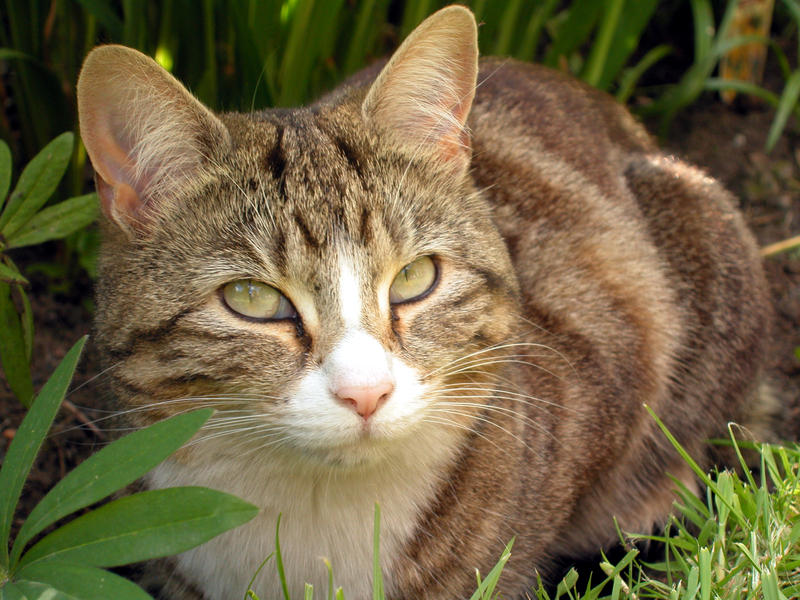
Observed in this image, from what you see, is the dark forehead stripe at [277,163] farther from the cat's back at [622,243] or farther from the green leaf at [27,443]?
the cat's back at [622,243]

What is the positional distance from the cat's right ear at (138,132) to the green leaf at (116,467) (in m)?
0.52

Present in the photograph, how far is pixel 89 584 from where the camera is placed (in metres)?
1.47

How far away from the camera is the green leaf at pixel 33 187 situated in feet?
6.97

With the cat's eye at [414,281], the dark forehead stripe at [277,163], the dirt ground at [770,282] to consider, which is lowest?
the dirt ground at [770,282]

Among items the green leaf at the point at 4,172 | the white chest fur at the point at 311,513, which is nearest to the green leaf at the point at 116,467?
the white chest fur at the point at 311,513

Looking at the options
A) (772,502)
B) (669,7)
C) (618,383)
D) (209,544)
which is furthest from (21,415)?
(669,7)

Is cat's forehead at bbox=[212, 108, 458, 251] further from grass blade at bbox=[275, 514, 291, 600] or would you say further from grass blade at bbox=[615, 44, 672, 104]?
grass blade at bbox=[615, 44, 672, 104]

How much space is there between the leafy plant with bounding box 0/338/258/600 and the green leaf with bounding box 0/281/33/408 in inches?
24.3

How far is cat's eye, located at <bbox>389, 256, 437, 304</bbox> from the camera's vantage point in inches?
72.6

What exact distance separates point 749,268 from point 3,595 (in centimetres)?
220

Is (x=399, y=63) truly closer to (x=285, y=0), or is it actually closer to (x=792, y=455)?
(x=285, y=0)

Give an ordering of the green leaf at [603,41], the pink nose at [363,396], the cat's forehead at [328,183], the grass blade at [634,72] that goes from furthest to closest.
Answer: the grass blade at [634,72] → the green leaf at [603,41] → the cat's forehead at [328,183] → the pink nose at [363,396]

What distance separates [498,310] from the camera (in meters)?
1.98

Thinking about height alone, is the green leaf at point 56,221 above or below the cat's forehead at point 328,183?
below
